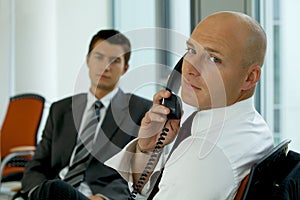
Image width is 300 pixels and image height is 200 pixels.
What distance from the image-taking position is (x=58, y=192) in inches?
90.7

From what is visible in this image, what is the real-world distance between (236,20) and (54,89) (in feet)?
14.2

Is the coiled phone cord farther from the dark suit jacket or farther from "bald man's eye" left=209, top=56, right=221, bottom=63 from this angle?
the dark suit jacket

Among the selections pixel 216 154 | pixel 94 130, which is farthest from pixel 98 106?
pixel 216 154

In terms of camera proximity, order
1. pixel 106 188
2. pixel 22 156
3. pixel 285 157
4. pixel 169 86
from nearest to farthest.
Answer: pixel 285 157
pixel 169 86
pixel 106 188
pixel 22 156

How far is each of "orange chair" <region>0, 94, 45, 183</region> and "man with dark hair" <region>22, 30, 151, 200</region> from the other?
55.6 inches

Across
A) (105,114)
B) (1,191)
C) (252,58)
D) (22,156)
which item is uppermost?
(252,58)

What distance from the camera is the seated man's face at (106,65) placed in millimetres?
3006

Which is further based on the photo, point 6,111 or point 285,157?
point 6,111

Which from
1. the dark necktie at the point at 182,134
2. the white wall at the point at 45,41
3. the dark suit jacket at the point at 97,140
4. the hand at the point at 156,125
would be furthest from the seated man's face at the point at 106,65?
the white wall at the point at 45,41

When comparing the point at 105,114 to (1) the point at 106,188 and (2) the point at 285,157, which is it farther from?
(2) the point at 285,157

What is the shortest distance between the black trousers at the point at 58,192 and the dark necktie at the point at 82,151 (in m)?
0.47

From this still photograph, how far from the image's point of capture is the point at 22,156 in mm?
4465

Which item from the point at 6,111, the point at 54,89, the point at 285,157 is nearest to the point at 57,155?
the point at 285,157

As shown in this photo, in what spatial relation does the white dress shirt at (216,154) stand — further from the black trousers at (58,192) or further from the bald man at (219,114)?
the black trousers at (58,192)
